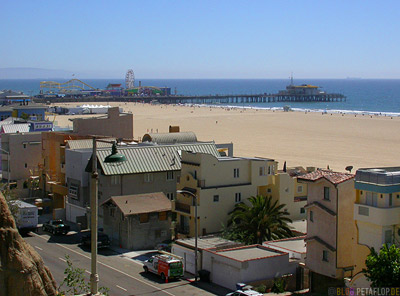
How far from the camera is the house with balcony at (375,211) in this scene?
2192cm

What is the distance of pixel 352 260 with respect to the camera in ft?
82.4

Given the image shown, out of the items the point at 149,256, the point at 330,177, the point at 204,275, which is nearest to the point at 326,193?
the point at 330,177

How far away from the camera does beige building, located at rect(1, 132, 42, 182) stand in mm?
50281

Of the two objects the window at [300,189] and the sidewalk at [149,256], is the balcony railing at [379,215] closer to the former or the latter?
the sidewalk at [149,256]

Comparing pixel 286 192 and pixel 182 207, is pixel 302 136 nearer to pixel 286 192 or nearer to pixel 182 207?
pixel 286 192

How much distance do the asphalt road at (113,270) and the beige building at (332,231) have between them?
4.04 metres

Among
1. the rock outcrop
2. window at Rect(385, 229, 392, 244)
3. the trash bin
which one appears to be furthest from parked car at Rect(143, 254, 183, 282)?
the rock outcrop

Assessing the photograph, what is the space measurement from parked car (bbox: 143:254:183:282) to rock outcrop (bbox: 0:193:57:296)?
14660 millimetres

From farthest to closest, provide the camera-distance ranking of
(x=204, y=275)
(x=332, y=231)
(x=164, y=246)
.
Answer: (x=164, y=246) < (x=204, y=275) < (x=332, y=231)

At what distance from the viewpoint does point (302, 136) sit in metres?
93.9

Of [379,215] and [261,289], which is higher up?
[379,215]

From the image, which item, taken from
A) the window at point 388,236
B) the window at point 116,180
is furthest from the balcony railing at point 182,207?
the window at point 388,236

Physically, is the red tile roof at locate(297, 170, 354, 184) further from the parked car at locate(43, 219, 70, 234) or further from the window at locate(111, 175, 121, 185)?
the parked car at locate(43, 219, 70, 234)

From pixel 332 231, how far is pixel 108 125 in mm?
32860
